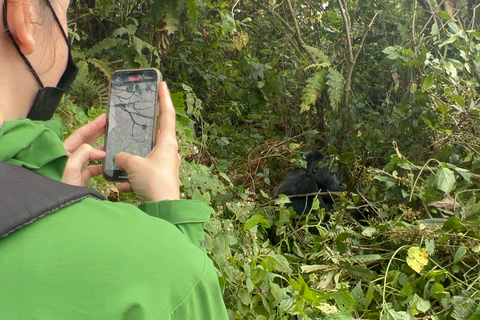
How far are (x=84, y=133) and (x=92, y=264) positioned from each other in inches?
31.9

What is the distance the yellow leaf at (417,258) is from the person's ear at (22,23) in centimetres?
158

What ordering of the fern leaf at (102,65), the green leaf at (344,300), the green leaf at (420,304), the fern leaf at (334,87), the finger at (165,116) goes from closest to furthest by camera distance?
the finger at (165,116) < the green leaf at (344,300) < the green leaf at (420,304) < the fern leaf at (102,65) < the fern leaf at (334,87)

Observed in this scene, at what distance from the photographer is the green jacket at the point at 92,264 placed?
0.44 metres

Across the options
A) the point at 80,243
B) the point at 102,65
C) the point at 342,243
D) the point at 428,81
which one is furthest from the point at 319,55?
Result: the point at 80,243

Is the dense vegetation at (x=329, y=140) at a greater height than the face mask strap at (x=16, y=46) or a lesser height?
lesser

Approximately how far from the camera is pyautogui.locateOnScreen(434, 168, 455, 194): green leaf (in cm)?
187

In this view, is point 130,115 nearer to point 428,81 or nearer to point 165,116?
point 165,116

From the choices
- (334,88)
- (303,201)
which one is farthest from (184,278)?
(334,88)

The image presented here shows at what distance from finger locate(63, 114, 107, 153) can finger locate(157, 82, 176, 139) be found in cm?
24

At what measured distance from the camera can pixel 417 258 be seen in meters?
1.75

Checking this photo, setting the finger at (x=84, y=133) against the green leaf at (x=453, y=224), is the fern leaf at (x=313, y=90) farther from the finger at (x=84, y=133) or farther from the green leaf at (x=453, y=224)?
the finger at (x=84, y=133)

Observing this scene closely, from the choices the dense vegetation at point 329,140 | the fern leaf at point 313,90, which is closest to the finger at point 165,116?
the dense vegetation at point 329,140

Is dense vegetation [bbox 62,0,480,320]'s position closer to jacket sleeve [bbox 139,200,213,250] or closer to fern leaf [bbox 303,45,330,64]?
fern leaf [bbox 303,45,330,64]

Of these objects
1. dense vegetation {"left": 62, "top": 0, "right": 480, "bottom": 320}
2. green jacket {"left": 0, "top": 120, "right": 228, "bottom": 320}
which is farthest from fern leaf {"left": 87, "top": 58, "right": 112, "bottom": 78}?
green jacket {"left": 0, "top": 120, "right": 228, "bottom": 320}
